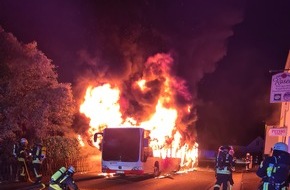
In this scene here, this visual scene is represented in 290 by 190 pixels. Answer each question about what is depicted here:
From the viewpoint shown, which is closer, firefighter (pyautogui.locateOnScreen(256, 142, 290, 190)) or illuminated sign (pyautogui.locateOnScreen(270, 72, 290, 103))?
firefighter (pyautogui.locateOnScreen(256, 142, 290, 190))

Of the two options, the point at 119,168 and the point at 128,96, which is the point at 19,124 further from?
the point at 128,96

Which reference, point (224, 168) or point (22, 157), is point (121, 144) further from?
point (224, 168)

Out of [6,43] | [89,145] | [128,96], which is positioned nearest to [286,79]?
[6,43]

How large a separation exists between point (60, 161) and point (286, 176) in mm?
15224

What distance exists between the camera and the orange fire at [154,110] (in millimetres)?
28625

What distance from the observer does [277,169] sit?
8.95 m

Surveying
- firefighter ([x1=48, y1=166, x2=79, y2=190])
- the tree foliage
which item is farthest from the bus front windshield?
firefighter ([x1=48, y1=166, x2=79, y2=190])

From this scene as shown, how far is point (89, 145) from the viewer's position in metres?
28.9

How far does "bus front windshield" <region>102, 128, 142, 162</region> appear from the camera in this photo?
21.7m

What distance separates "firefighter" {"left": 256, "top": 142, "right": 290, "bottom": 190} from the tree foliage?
45.2ft

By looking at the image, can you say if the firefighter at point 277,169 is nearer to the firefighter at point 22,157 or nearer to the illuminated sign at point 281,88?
the illuminated sign at point 281,88

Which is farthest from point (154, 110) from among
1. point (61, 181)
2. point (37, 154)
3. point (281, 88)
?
point (61, 181)

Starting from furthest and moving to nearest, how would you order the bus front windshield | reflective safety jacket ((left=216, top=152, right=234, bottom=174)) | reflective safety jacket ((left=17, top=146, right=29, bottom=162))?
1. the bus front windshield
2. reflective safety jacket ((left=17, top=146, right=29, bottom=162))
3. reflective safety jacket ((left=216, top=152, right=234, bottom=174))

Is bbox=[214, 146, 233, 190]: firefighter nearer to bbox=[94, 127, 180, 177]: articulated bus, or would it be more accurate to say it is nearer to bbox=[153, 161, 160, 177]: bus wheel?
bbox=[94, 127, 180, 177]: articulated bus
